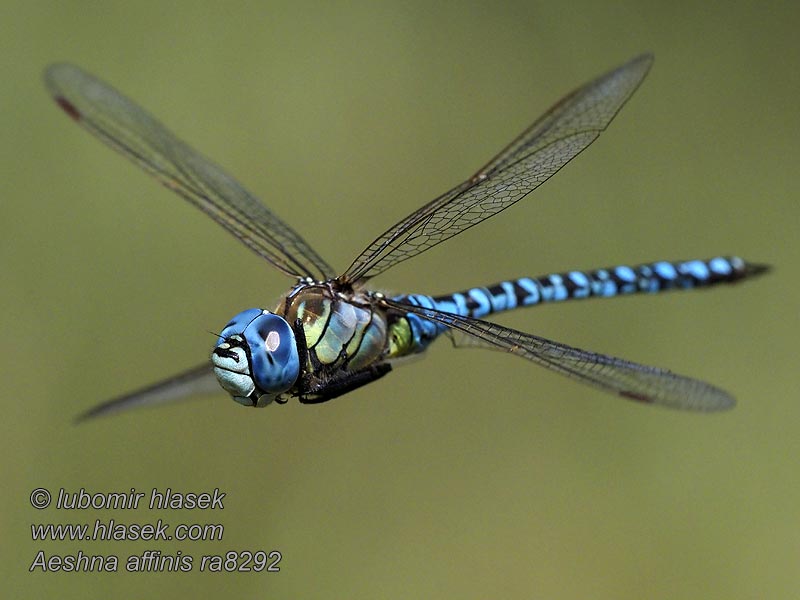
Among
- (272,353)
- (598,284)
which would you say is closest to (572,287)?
(598,284)

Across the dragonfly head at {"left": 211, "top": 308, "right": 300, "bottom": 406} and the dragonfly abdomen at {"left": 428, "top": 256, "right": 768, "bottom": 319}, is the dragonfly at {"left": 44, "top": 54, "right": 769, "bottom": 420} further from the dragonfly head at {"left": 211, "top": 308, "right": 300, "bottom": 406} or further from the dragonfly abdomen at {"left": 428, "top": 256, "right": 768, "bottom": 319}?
the dragonfly abdomen at {"left": 428, "top": 256, "right": 768, "bottom": 319}

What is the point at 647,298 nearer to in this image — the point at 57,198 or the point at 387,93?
the point at 387,93

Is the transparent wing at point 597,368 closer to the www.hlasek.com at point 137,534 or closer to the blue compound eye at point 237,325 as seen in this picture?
the blue compound eye at point 237,325

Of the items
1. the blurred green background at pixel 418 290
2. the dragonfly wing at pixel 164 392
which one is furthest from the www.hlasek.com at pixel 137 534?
the dragonfly wing at pixel 164 392

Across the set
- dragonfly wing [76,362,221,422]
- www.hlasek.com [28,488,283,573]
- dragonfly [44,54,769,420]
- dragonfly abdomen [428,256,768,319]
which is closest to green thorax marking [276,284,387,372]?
dragonfly [44,54,769,420]

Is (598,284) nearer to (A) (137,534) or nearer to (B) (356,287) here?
(B) (356,287)

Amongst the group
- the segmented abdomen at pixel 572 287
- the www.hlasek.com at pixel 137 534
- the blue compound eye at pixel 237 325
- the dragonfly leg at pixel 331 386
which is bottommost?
the www.hlasek.com at pixel 137 534
